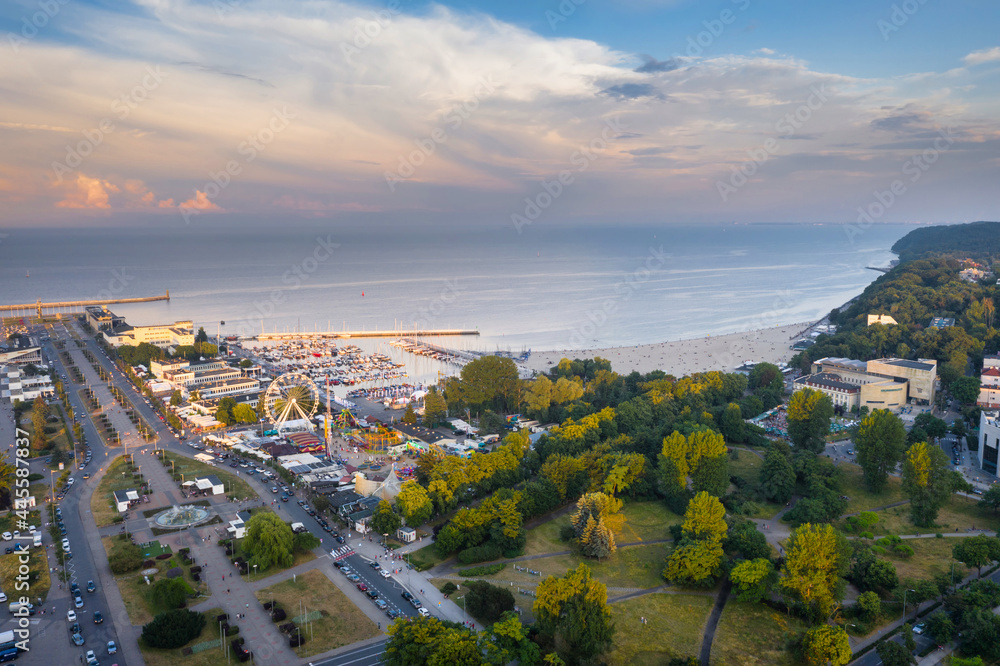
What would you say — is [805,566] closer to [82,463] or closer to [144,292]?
[82,463]

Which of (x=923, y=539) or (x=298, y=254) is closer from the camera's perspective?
(x=923, y=539)

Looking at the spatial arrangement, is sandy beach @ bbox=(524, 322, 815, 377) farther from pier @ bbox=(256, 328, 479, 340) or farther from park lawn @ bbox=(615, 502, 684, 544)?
park lawn @ bbox=(615, 502, 684, 544)

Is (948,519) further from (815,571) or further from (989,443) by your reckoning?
(815,571)

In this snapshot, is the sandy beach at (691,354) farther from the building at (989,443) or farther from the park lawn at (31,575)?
the park lawn at (31,575)

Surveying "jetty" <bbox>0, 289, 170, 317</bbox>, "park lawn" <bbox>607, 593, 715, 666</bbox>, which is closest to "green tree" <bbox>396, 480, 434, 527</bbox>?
"park lawn" <bbox>607, 593, 715, 666</bbox>

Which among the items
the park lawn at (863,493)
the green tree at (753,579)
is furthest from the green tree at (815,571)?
the park lawn at (863,493)

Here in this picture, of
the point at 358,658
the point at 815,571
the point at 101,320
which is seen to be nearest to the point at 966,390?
the point at 815,571

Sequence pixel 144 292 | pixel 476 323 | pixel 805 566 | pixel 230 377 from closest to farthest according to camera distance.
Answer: pixel 805 566
pixel 230 377
pixel 476 323
pixel 144 292

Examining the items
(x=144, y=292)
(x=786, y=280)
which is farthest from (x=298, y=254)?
(x=786, y=280)
